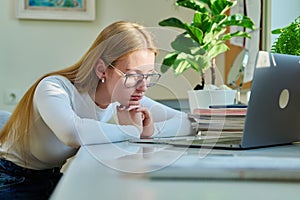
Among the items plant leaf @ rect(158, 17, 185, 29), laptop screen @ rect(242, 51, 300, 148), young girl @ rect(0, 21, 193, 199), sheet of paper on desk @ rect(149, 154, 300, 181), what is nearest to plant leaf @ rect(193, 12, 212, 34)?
plant leaf @ rect(158, 17, 185, 29)

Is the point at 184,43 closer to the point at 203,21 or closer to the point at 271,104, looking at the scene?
the point at 203,21

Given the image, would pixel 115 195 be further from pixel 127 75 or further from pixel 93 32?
pixel 93 32

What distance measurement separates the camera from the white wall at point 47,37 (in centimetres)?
280

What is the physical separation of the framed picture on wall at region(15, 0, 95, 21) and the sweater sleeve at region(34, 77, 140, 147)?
1629mm

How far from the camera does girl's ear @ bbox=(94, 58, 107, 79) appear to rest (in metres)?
1.37

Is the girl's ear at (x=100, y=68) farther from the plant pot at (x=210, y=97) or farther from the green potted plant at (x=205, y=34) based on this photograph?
the green potted plant at (x=205, y=34)

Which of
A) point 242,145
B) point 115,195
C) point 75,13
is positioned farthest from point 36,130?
point 75,13

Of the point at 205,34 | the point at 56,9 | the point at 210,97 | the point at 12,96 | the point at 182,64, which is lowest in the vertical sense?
the point at 12,96

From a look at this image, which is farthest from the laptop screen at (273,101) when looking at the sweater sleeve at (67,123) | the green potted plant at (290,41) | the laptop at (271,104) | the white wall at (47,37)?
the white wall at (47,37)

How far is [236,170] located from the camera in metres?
0.55

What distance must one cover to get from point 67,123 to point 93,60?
A: 0.33m

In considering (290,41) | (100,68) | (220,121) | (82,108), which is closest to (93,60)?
(100,68)

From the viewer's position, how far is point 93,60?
4.56ft

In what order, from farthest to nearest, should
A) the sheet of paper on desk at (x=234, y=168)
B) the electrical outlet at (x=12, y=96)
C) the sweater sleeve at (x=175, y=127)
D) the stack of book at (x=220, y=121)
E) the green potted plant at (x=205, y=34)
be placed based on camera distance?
the electrical outlet at (x=12, y=96)
the green potted plant at (x=205, y=34)
the sweater sleeve at (x=175, y=127)
the stack of book at (x=220, y=121)
the sheet of paper on desk at (x=234, y=168)
